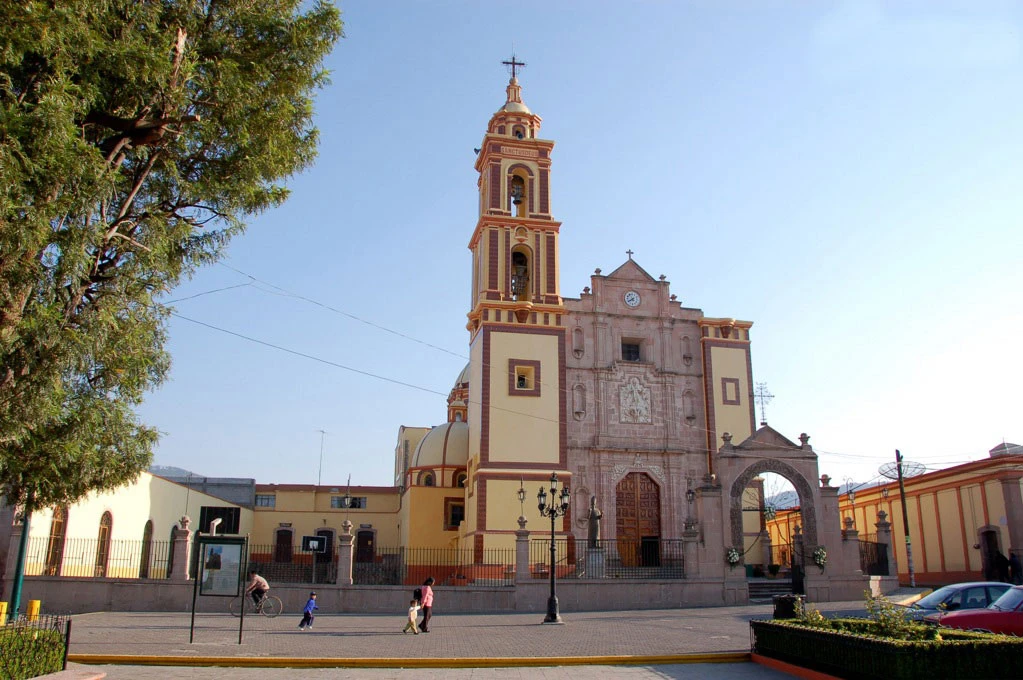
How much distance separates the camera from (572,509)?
34438 mm

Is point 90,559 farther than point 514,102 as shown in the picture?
No

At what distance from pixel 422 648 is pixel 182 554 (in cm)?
1176

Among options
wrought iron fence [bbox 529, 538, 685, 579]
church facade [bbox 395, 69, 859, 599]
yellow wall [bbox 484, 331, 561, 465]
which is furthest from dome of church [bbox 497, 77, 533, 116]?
wrought iron fence [bbox 529, 538, 685, 579]

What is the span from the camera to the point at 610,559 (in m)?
31.4

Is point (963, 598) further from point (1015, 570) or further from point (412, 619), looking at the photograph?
point (1015, 570)

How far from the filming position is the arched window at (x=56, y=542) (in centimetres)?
2598

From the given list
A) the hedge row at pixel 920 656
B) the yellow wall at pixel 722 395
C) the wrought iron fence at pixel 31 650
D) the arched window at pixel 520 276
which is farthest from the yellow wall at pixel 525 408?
the wrought iron fence at pixel 31 650

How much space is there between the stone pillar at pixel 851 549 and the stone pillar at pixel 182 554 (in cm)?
2060

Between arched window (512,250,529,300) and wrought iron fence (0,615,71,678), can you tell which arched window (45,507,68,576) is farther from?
arched window (512,250,529,300)

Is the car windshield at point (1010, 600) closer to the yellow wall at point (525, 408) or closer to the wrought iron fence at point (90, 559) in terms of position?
the yellow wall at point (525, 408)

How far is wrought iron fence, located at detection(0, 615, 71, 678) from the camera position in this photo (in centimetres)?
1098

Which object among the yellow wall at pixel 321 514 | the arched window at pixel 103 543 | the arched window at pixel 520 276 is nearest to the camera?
the arched window at pixel 103 543

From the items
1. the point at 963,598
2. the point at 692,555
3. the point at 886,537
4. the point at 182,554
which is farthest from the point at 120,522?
the point at 963,598

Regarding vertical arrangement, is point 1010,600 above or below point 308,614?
above
